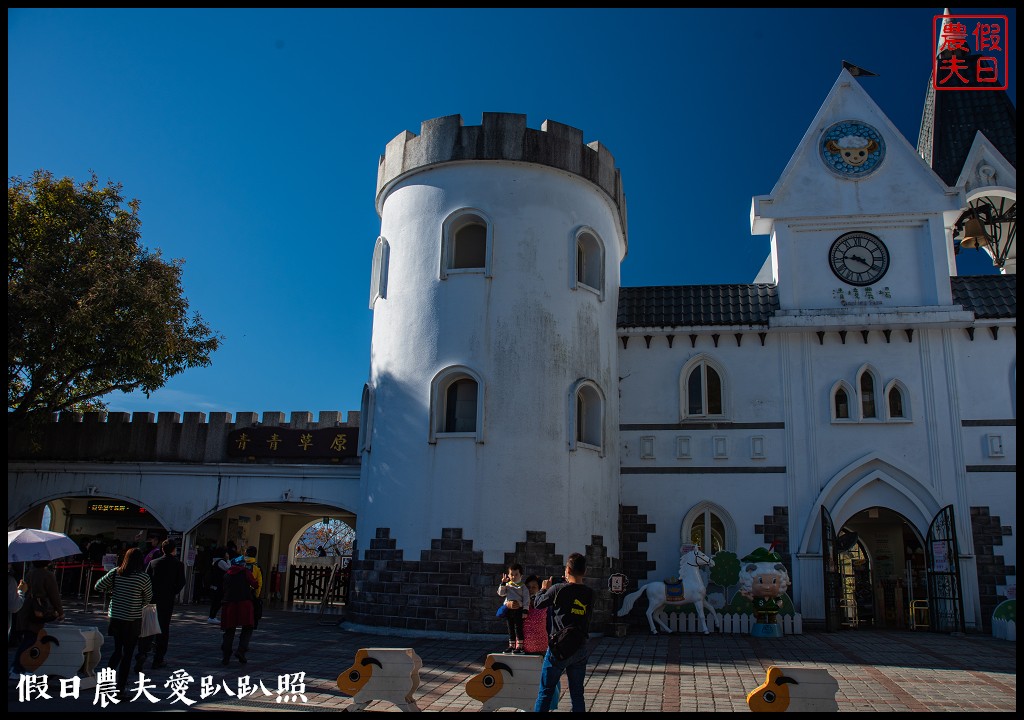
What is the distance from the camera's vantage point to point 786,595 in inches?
703

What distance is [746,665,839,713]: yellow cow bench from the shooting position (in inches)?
316

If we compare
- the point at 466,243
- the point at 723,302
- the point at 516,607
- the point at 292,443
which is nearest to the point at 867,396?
the point at 723,302

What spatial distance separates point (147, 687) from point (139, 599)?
1.10m

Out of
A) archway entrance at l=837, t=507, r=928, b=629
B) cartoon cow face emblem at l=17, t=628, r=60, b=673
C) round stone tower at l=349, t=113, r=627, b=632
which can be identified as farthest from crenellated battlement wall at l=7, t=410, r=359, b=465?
archway entrance at l=837, t=507, r=928, b=629

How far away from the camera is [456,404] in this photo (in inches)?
721

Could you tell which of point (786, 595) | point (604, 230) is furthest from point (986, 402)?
point (604, 230)

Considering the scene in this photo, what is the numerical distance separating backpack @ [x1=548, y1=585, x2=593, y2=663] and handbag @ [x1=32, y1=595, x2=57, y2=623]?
7097 millimetres

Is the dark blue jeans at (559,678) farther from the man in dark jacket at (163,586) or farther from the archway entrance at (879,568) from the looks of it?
the archway entrance at (879,568)

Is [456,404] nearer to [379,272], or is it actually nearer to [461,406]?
[461,406]

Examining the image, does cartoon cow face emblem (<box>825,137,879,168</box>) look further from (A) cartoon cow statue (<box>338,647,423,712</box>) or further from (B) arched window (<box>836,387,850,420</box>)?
(A) cartoon cow statue (<box>338,647,423,712</box>)

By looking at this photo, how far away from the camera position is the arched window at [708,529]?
65.6ft

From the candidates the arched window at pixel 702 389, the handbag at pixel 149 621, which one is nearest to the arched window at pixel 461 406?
the arched window at pixel 702 389

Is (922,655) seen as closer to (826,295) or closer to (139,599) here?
(826,295)

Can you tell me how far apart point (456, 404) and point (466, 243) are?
3.96 metres
